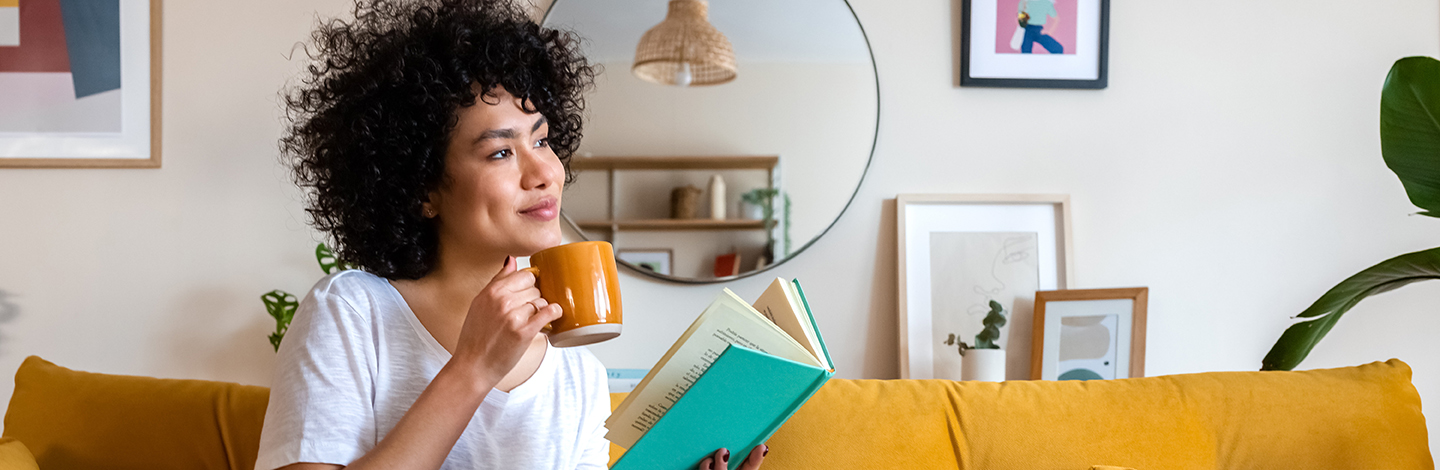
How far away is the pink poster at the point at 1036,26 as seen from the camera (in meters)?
1.78

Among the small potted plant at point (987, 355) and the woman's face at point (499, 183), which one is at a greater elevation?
the woman's face at point (499, 183)

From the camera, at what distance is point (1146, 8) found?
1.82 meters

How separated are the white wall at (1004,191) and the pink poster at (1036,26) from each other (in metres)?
0.10

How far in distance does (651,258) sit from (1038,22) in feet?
3.16

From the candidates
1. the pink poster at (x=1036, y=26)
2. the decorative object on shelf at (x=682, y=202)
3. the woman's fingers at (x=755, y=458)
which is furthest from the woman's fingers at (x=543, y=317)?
the pink poster at (x=1036, y=26)

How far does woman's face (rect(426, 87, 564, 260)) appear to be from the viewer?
0.98m

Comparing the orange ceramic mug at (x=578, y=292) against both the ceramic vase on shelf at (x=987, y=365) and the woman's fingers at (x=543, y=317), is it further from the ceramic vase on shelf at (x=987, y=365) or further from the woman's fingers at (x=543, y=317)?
the ceramic vase on shelf at (x=987, y=365)

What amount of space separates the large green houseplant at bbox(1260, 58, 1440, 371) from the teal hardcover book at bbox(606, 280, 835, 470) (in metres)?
1.11

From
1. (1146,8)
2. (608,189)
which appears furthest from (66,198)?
(1146,8)

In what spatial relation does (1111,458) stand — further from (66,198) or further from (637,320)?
(66,198)

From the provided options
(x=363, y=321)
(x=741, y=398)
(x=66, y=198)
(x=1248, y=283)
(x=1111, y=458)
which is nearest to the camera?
(x=741, y=398)

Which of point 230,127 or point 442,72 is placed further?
point 230,127

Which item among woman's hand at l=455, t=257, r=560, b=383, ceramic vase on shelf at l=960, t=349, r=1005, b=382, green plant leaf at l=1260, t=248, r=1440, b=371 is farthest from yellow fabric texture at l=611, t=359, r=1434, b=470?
woman's hand at l=455, t=257, r=560, b=383

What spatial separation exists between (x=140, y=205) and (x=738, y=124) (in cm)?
123
